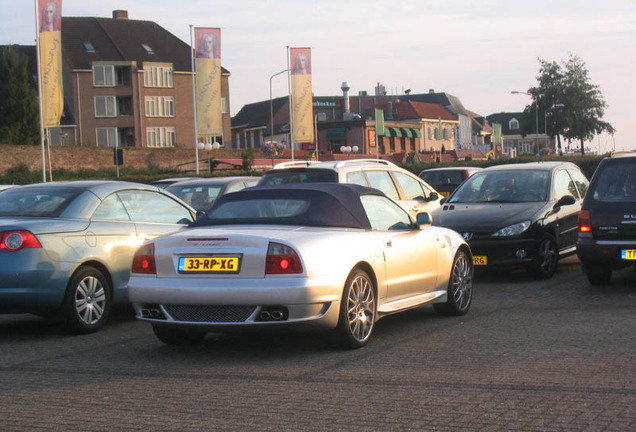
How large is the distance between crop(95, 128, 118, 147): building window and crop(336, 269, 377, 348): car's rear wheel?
75832 mm

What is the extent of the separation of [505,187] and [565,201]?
113 cm

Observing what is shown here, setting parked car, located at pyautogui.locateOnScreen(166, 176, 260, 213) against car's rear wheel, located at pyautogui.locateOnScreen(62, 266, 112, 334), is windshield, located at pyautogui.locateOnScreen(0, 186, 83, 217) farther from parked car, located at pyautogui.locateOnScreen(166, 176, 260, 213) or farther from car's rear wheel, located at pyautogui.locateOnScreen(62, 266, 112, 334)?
parked car, located at pyautogui.locateOnScreen(166, 176, 260, 213)

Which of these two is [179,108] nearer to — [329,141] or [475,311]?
[329,141]

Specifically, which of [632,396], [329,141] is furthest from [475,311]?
[329,141]

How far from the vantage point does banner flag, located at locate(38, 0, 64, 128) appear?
3391 centimetres

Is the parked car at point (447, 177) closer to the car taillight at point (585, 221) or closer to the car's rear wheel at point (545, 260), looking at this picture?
the car's rear wheel at point (545, 260)

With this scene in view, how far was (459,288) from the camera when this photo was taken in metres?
10.1

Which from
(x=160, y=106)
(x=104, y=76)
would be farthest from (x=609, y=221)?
(x=160, y=106)

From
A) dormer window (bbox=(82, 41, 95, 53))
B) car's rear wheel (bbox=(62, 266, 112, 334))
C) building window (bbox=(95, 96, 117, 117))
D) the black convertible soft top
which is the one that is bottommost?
car's rear wheel (bbox=(62, 266, 112, 334))

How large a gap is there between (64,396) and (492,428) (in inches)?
116

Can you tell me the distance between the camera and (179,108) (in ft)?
277

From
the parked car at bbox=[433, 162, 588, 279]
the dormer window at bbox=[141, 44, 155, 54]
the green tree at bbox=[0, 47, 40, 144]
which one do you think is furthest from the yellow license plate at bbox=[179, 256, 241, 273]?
the dormer window at bbox=[141, 44, 155, 54]

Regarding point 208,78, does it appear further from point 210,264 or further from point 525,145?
point 525,145

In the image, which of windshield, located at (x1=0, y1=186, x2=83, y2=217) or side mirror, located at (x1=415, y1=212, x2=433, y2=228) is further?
windshield, located at (x1=0, y1=186, x2=83, y2=217)
